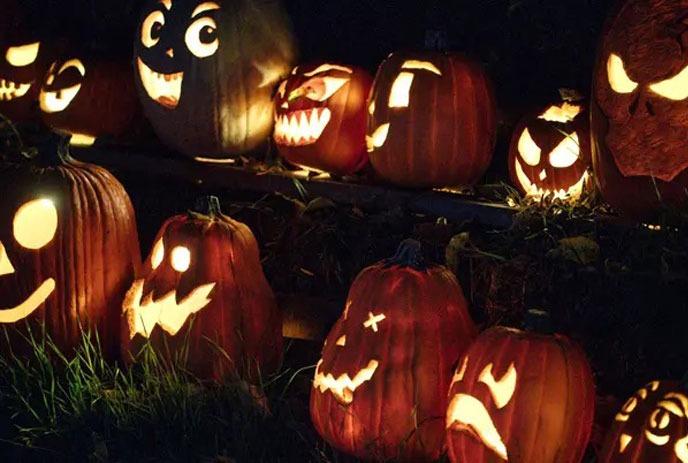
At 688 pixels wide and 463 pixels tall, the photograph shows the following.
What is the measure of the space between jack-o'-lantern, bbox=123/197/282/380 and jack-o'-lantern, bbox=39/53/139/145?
1288 mm

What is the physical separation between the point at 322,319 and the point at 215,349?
0.64m

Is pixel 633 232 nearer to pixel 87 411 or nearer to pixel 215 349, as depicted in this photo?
pixel 215 349

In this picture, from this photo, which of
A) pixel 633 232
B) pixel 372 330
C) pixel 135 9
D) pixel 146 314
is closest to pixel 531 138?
pixel 633 232

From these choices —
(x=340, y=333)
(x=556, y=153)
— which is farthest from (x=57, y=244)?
(x=556, y=153)

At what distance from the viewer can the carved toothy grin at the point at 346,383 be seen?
11.8ft

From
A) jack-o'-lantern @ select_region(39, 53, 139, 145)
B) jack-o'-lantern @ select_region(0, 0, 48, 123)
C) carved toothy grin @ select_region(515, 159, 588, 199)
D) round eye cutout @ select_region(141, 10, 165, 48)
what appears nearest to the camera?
carved toothy grin @ select_region(515, 159, 588, 199)

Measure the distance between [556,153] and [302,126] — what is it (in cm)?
110

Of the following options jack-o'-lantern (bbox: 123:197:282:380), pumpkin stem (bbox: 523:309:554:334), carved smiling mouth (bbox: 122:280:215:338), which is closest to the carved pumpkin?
pumpkin stem (bbox: 523:309:554:334)

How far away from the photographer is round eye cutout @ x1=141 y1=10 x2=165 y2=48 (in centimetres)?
483

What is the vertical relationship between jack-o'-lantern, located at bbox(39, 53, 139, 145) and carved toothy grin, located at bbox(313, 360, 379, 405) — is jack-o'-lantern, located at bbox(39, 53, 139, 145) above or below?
above

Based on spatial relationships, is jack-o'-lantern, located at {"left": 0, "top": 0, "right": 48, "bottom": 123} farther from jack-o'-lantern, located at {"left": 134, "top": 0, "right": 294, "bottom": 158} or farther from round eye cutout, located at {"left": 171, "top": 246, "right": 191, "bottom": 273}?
round eye cutout, located at {"left": 171, "top": 246, "right": 191, "bottom": 273}

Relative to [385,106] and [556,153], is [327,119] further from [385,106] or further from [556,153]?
[556,153]

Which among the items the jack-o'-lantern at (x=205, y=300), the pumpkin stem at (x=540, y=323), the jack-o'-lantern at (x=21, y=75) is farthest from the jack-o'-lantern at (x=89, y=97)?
the pumpkin stem at (x=540, y=323)

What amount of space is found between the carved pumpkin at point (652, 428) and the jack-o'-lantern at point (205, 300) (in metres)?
1.44
